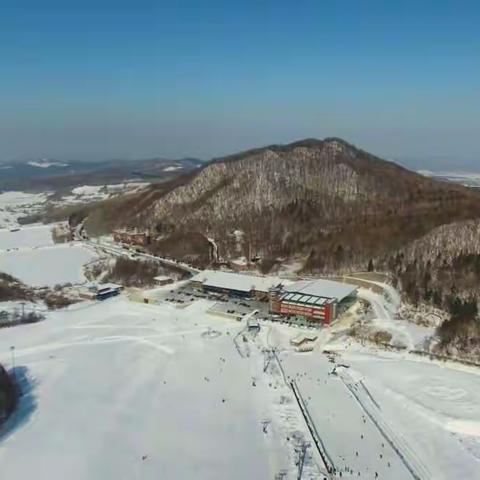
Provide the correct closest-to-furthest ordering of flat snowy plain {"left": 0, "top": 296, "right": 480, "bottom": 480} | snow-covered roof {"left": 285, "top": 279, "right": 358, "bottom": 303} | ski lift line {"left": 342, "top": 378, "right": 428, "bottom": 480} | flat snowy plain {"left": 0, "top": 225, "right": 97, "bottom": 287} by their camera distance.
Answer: ski lift line {"left": 342, "top": 378, "right": 428, "bottom": 480}, flat snowy plain {"left": 0, "top": 296, "right": 480, "bottom": 480}, snow-covered roof {"left": 285, "top": 279, "right": 358, "bottom": 303}, flat snowy plain {"left": 0, "top": 225, "right": 97, "bottom": 287}

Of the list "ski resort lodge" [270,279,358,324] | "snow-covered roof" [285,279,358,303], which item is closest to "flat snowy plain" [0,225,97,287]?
"ski resort lodge" [270,279,358,324]

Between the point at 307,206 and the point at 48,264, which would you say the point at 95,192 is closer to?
the point at 48,264

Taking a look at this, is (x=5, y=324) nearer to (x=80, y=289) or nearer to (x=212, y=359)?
(x=80, y=289)

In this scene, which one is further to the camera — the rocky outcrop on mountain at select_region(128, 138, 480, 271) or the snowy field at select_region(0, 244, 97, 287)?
the rocky outcrop on mountain at select_region(128, 138, 480, 271)

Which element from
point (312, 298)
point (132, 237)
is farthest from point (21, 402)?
point (132, 237)

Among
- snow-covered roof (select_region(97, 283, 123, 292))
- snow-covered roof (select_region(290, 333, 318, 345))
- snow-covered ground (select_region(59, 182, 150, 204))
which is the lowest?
snow-covered roof (select_region(290, 333, 318, 345))

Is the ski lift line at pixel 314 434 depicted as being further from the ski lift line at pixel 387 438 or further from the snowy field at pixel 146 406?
the ski lift line at pixel 387 438

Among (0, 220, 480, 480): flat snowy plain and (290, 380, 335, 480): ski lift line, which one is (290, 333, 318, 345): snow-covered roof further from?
(290, 380, 335, 480): ski lift line

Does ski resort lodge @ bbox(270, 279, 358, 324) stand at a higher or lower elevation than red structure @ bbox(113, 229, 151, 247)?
lower

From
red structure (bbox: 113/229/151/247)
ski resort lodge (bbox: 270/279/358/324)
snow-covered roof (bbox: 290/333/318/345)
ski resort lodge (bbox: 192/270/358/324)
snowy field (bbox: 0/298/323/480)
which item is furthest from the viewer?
red structure (bbox: 113/229/151/247)
